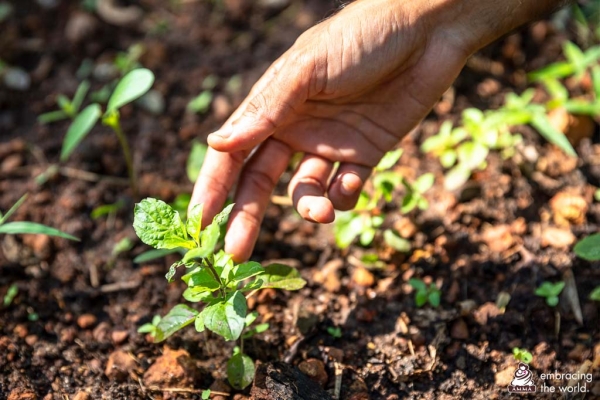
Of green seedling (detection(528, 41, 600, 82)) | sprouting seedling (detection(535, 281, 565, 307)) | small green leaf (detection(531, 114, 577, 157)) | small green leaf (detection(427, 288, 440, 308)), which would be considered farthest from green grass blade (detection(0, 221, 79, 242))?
green seedling (detection(528, 41, 600, 82))

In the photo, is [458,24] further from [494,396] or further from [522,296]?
[494,396]

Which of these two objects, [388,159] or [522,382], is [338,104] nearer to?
[388,159]

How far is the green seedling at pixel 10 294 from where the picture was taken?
2.12 m

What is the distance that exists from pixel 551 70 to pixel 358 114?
120 centimetres

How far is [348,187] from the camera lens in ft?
6.66

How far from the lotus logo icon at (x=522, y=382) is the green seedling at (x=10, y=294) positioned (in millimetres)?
1721

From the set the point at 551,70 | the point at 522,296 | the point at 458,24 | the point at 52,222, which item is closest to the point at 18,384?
the point at 52,222

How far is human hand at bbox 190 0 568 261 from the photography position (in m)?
1.95

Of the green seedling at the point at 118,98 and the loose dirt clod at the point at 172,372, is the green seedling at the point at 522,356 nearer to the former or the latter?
the loose dirt clod at the point at 172,372

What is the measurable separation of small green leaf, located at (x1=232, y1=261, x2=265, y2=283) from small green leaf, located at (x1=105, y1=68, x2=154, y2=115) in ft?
2.64

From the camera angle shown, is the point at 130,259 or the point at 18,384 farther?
the point at 130,259

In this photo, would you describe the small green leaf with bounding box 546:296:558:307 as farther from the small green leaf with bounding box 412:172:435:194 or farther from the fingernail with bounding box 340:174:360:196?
the fingernail with bounding box 340:174:360:196

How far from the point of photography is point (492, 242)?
7.59ft

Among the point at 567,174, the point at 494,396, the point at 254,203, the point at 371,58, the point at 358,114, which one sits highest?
the point at 371,58
